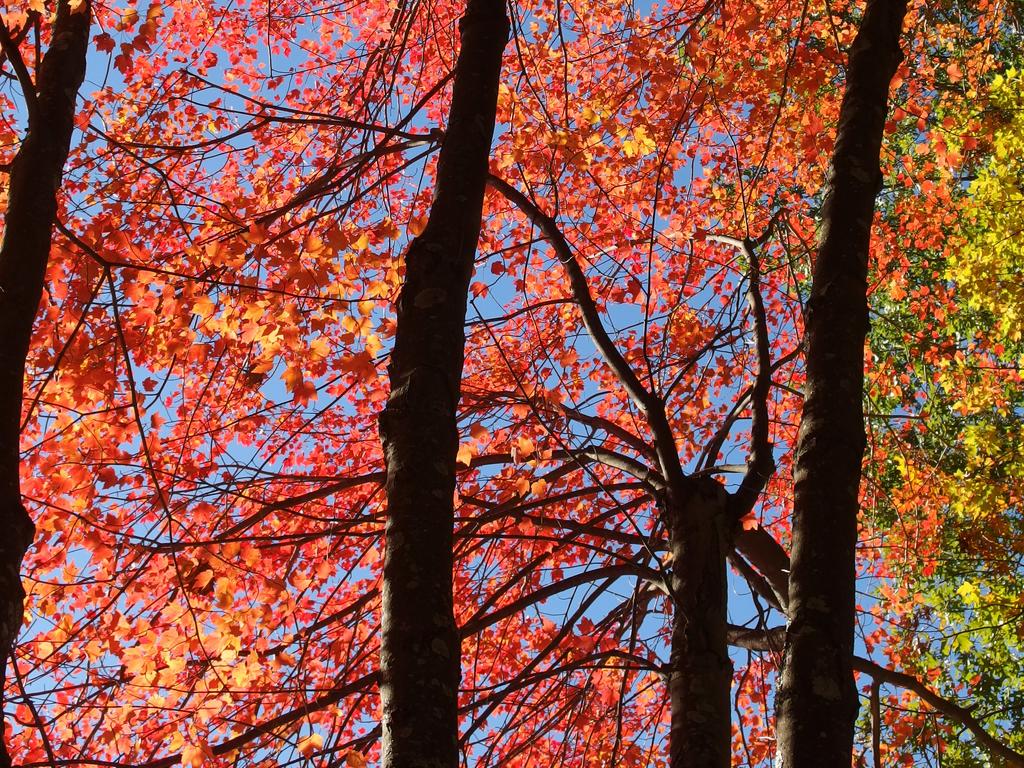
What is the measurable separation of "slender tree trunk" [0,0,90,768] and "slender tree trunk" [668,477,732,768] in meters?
2.42

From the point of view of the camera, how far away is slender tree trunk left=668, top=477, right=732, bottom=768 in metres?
3.80

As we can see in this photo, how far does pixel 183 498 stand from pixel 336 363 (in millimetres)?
1118

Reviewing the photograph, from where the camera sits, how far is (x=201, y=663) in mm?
5109

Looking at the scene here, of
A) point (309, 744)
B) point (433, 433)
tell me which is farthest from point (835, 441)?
point (309, 744)

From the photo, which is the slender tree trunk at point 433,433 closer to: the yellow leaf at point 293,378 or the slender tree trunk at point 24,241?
the slender tree trunk at point 24,241

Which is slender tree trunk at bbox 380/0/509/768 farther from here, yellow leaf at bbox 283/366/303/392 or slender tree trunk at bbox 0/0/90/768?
yellow leaf at bbox 283/366/303/392

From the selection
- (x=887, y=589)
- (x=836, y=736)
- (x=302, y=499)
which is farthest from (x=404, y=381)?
(x=887, y=589)

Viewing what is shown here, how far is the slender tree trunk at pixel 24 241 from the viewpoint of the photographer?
2.47 m

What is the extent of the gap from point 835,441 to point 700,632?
143 centimetres

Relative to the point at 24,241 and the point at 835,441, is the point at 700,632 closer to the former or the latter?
the point at 835,441

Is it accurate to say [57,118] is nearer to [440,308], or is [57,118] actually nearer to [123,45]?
[440,308]

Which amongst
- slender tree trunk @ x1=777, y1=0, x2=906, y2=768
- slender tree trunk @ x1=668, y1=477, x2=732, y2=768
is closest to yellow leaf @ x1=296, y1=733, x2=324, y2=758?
slender tree trunk @ x1=668, y1=477, x2=732, y2=768

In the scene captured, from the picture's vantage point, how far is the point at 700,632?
13.5ft

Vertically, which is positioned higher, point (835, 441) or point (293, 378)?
point (293, 378)
